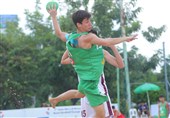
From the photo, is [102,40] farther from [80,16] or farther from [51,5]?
[51,5]

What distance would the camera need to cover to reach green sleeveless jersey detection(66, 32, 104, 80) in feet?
19.3

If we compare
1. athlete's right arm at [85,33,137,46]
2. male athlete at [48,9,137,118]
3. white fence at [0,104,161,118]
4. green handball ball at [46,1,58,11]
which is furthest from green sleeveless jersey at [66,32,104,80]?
white fence at [0,104,161,118]

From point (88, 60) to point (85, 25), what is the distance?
41 centimetres

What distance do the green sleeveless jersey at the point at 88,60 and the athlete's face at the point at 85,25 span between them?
0.08m

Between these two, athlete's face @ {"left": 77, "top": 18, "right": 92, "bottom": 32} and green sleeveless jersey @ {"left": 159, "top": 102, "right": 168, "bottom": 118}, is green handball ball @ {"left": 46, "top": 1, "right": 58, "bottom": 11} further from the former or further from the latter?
green sleeveless jersey @ {"left": 159, "top": 102, "right": 168, "bottom": 118}

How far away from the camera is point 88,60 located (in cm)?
589

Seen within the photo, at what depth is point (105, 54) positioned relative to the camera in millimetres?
6438

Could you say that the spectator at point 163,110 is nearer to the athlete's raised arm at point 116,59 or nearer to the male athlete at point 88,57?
the athlete's raised arm at point 116,59

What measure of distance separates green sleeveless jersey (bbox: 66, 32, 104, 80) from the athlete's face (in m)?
0.08

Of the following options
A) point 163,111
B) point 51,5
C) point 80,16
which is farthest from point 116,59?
point 163,111

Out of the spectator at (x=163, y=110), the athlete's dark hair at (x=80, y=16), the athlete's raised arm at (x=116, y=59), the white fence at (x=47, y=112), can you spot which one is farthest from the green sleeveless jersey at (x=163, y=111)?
the athlete's dark hair at (x=80, y=16)

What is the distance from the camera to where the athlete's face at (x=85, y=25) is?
5836 mm

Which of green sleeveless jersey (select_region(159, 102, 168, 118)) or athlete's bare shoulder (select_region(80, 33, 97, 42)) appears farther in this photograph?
green sleeveless jersey (select_region(159, 102, 168, 118))

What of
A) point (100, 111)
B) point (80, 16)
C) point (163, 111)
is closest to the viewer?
point (80, 16)
